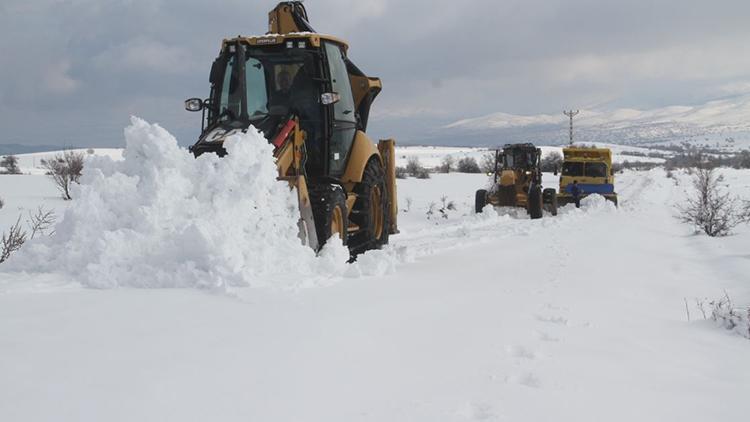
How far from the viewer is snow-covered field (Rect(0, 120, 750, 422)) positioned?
8.84ft

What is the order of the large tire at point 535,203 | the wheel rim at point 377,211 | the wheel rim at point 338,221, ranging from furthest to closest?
1. the large tire at point 535,203
2. the wheel rim at point 377,211
3. the wheel rim at point 338,221

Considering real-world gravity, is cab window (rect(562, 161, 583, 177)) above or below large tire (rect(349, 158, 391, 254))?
above

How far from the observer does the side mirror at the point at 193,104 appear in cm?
735

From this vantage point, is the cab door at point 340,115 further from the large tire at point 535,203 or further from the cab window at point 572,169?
the cab window at point 572,169

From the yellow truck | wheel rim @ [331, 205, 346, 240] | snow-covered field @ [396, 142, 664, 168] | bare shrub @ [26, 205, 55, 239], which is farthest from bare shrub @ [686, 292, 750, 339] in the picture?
snow-covered field @ [396, 142, 664, 168]

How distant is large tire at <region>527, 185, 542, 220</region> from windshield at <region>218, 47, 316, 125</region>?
12040mm

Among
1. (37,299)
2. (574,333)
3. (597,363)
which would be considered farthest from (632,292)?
(37,299)

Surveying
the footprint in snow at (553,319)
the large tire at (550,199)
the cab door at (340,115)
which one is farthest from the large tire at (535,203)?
the footprint in snow at (553,319)

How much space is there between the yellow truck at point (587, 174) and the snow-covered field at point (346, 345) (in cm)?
1591

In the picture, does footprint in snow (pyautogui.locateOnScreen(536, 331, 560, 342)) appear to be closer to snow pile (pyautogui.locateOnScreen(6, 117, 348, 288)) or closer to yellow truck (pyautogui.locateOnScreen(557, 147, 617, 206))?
snow pile (pyautogui.locateOnScreen(6, 117, 348, 288))

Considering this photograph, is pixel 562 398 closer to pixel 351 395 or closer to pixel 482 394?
pixel 482 394

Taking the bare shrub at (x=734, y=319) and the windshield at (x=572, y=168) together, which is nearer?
the bare shrub at (x=734, y=319)

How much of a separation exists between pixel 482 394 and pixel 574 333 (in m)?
1.62

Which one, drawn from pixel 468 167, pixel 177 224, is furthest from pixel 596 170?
pixel 468 167
